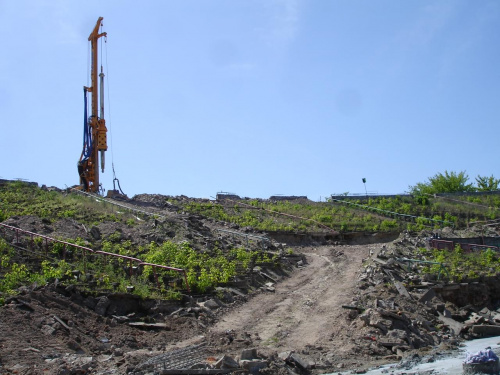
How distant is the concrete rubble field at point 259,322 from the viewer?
12.1m

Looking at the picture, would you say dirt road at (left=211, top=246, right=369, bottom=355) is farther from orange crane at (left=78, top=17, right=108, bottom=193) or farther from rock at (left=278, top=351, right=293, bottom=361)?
orange crane at (left=78, top=17, right=108, bottom=193)

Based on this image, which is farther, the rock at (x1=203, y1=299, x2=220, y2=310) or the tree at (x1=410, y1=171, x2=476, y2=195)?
the tree at (x1=410, y1=171, x2=476, y2=195)

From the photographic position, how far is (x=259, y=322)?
645 inches

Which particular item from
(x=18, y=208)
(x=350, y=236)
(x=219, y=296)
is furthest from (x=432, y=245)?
(x=18, y=208)

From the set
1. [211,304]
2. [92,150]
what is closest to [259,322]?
[211,304]

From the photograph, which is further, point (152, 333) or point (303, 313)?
point (303, 313)

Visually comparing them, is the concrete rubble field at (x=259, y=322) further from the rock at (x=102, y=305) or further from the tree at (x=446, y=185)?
the tree at (x=446, y=185)

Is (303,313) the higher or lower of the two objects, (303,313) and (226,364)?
the higher

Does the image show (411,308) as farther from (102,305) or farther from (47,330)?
(47,330)

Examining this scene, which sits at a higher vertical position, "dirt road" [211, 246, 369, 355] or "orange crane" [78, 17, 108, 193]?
"orange crane" [78, 17, 108, 193]

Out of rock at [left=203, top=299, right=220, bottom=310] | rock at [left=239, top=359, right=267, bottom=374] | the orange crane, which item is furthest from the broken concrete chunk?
the orange crane

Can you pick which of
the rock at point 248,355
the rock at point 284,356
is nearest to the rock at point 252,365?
the rock at point 248,355

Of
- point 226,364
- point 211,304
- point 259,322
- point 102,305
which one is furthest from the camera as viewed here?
point 211,304

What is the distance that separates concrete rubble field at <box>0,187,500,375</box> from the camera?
1210cm
